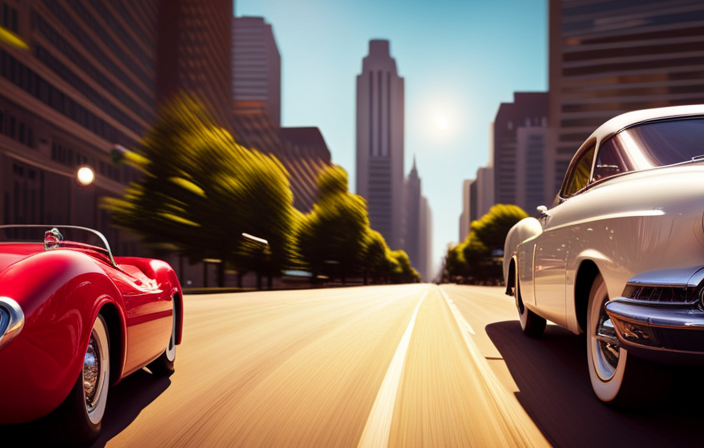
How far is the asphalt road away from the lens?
3.27 m

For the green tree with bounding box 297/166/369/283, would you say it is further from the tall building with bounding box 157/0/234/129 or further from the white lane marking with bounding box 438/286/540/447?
the white lane marking with bounding box 438/286/540/447

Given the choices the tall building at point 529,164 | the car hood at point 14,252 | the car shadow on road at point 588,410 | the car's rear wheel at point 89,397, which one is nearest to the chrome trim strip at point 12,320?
the car hood at point 14,252

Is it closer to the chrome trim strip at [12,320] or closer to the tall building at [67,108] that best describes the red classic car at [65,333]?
the chrome trim strip at [12,320]

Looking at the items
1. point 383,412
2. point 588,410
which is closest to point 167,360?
point 383,412

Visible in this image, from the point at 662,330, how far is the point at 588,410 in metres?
1.27

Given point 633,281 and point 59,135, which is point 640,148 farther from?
point 59,135

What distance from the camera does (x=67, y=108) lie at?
148ft

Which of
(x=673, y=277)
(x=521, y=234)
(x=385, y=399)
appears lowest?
(x=385, y=399)

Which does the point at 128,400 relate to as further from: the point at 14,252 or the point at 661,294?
the point at 661,294

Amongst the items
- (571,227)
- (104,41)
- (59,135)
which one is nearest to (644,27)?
(104,41)

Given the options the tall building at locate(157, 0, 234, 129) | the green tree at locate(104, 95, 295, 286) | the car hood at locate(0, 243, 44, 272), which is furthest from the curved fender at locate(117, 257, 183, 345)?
the tall building at locate(157, 0, 234, 129)

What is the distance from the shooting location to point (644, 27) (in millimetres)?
108125

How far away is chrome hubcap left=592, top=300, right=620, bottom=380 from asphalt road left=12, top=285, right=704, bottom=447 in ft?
0.88

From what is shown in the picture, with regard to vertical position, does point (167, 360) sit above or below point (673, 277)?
below
